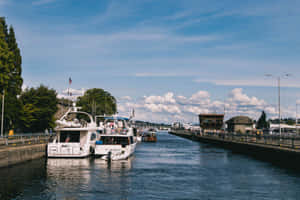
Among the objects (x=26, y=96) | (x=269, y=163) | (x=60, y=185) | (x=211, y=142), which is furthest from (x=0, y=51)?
(x=211, y=142)

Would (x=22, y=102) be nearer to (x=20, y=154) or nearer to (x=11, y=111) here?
(x=11, y=111)

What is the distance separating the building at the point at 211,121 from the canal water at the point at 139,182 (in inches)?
5333

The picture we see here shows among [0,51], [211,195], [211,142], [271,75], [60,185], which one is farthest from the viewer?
[211,142]

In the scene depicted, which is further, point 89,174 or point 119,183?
point 89,174

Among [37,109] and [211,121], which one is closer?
[37,109]

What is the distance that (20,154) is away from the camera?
37.3 meters

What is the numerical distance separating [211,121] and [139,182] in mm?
150033

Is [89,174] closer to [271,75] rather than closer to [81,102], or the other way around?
[271,75]

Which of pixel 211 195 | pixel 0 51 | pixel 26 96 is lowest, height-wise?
pixel 211 195

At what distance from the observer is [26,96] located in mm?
66250

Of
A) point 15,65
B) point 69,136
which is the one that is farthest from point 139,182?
point 15,65

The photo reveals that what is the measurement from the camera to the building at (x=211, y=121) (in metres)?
174

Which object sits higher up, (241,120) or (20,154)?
(241,120)

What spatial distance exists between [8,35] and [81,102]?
58.3 metres
